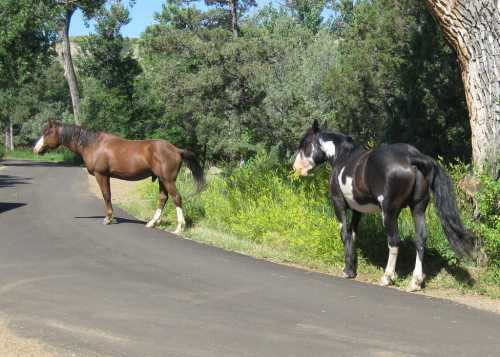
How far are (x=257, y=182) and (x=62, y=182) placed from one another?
14.6 metres

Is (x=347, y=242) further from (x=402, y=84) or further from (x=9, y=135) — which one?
(x=9, y=135)

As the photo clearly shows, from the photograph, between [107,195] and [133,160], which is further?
[107,195]

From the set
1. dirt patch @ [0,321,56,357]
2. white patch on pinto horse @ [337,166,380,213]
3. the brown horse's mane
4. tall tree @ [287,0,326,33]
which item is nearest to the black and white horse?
white patch on pinto horse @ [337,166,380,213]

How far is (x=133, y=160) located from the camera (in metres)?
13.1

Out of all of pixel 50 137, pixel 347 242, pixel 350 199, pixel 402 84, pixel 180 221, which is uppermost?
pixel 402 84

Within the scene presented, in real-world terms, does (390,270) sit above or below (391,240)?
below

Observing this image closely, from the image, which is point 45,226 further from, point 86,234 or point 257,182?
point 257,182

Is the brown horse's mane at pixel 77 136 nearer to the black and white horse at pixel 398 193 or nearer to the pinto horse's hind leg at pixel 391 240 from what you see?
the black and white horse at pixel 398 193

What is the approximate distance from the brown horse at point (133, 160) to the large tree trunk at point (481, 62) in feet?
19.3

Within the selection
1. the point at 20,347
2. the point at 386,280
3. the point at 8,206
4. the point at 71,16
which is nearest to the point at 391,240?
the point at 386,280

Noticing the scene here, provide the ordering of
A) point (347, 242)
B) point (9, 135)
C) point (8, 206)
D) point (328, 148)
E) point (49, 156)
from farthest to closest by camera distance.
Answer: point (9, 135) < point (49, 156) < point (8, 206) < point (328, 148) < point (347, 242)

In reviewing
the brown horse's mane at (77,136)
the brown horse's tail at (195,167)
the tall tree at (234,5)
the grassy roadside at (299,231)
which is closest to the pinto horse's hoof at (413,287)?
the grassy roadside at (299,231)

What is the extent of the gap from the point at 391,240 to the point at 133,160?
6.53m

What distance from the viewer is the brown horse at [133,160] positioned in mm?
12914
